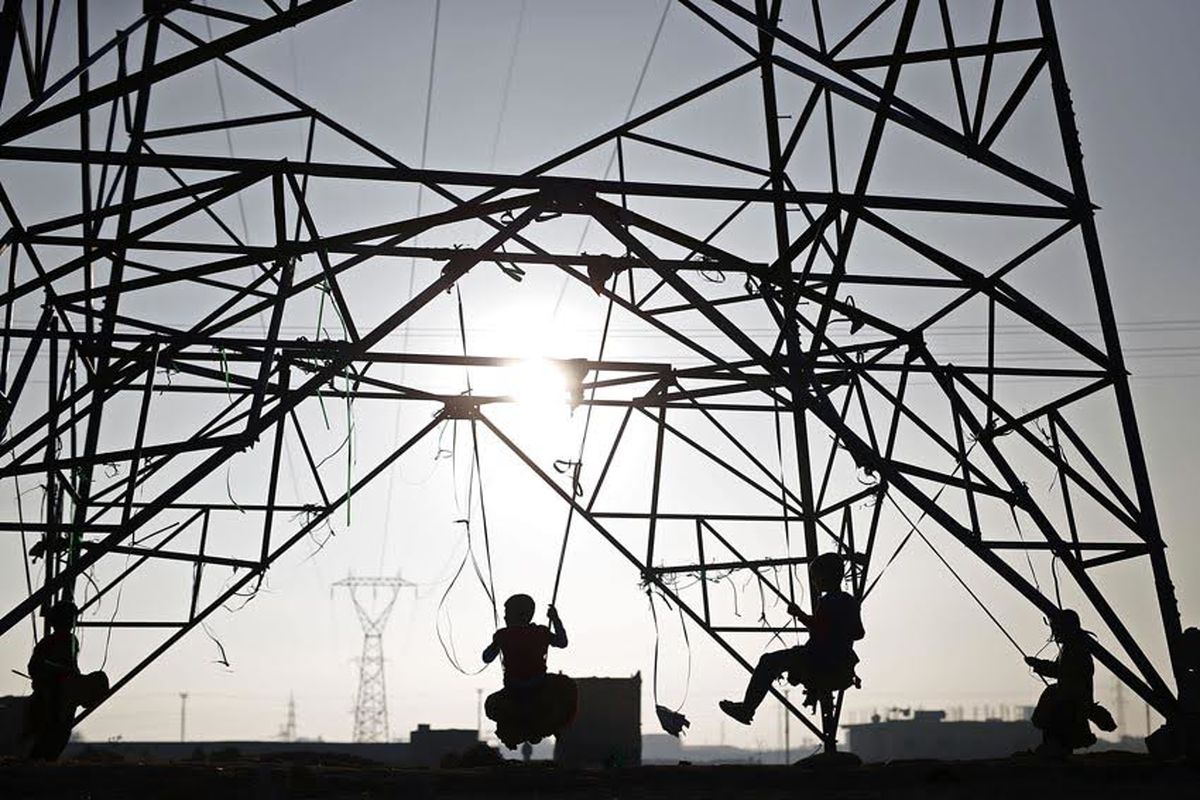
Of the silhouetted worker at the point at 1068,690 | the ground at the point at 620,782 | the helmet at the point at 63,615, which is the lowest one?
the ground at the point at 620,782

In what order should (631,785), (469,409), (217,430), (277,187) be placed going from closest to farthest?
1. (631,785)
2. (277,187)
3. (217,430)
4. (469,409)

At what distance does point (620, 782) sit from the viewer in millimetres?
9992

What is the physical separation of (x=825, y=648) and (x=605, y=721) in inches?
309

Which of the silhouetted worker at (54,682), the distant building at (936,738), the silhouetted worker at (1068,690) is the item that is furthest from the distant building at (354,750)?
the distant building at (936,738)

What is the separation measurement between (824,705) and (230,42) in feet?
30.1

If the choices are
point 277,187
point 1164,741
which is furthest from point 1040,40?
point 277,187

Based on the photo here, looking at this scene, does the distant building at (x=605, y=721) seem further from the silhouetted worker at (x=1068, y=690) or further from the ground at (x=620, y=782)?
the ground at (x=620, y=782)

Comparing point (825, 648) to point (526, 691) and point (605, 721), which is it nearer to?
point (526, 691)

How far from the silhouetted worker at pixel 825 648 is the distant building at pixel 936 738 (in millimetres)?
89505

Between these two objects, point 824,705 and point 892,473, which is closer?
point 892,473

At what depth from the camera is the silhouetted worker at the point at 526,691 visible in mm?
12320

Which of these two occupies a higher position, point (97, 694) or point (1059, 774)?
point (97, 694)

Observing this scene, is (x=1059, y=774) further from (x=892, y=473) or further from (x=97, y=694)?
(x=97, y=694)

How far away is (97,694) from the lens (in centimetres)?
1483
